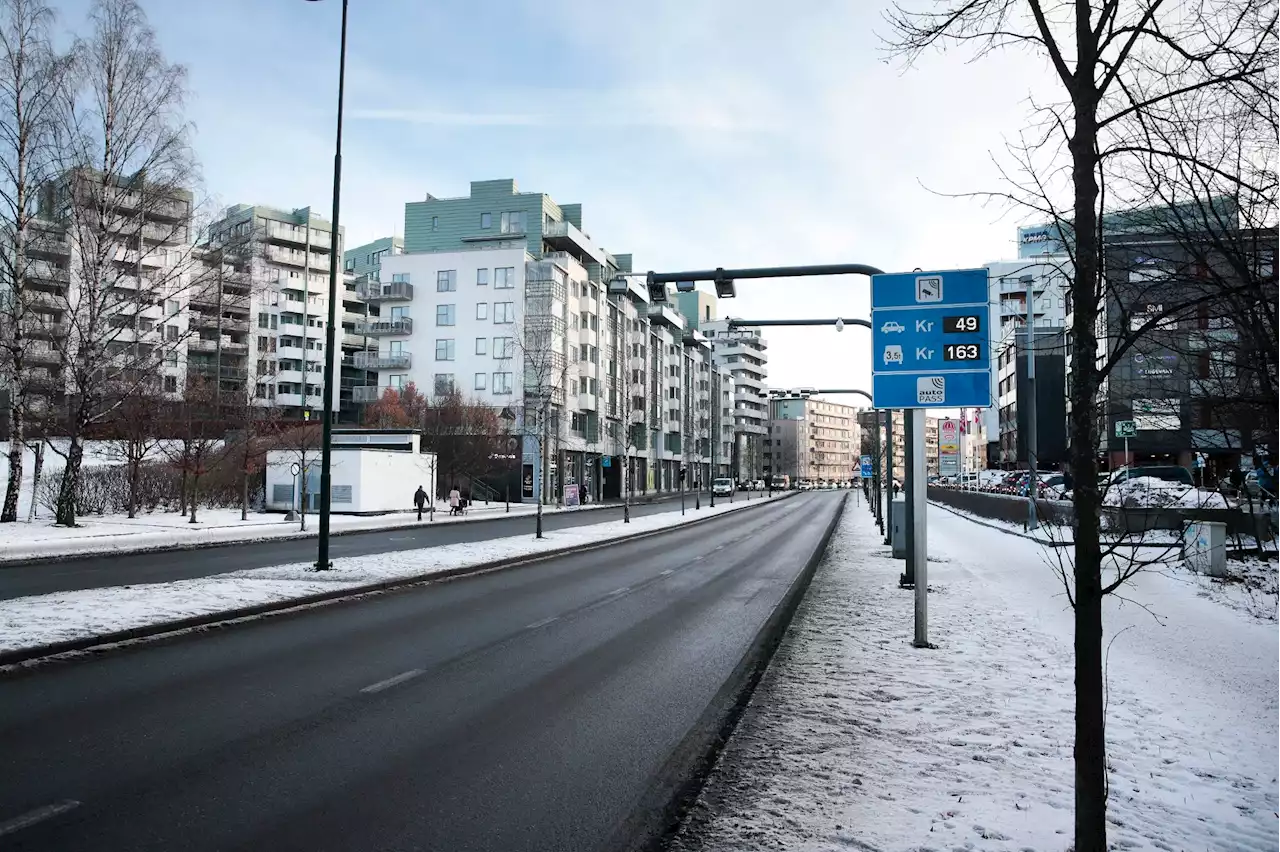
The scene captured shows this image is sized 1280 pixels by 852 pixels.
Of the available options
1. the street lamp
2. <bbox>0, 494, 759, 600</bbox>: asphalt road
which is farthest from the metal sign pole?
<bbox>0, 494, 759, 600</bbox>: asphalt road

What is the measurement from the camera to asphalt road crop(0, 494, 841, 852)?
4.58 meters

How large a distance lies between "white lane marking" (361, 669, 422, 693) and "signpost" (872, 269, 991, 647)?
5.71 metres

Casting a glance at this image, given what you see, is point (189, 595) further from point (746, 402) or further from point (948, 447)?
point (746, 402)

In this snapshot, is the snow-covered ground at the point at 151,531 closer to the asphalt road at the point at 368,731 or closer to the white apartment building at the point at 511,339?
the asphalt road at the point at 368,731

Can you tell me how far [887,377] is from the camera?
34.9 ft

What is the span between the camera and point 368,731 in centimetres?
640

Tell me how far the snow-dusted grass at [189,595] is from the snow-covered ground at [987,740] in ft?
24.6

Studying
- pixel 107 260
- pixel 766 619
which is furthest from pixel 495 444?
pixel 766 619

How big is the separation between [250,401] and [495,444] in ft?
71.2

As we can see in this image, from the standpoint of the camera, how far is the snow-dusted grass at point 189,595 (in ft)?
32.7

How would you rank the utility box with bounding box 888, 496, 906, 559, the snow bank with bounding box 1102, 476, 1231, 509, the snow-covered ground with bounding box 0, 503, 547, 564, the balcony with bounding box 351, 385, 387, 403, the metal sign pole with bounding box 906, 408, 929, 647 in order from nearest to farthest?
the metal sign pole with bounding box 906, 408, 929, 647 < the utility box with bounding box 888, 496, 906, 559 < the snow-covered ground with bounding box 0, 503, 547, 564 < the snow bank with bounding box 1102, 476, 1231, 509 < the balcony with bounding box 351, 385, 387, 403

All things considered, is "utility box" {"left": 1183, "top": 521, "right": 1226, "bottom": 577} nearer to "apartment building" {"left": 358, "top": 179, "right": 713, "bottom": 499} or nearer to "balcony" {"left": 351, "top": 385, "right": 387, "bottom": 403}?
"apartment building" {"left": 358, "top": 179, "right": 713, "bottom": 499}

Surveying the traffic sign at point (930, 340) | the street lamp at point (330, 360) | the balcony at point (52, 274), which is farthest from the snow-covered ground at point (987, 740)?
the balcony at point (52, 274)

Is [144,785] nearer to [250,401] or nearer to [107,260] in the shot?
[107,260]
